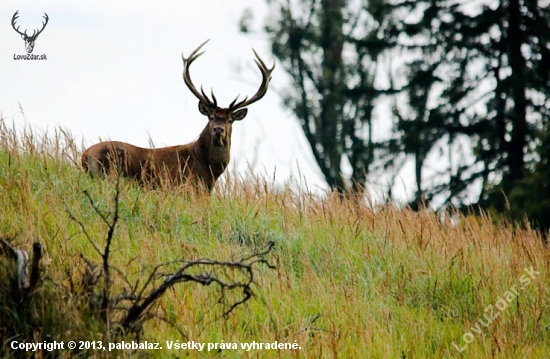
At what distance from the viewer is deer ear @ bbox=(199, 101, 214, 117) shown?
10078 mm

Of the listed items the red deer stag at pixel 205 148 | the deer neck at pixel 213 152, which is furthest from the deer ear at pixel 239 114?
the deer neck at pixel 213 152

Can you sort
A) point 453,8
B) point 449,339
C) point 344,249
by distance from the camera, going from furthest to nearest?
1. point 453,8
2. point 344,249
3. point 449,339

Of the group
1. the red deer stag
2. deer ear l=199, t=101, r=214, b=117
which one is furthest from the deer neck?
deer ear l=199, t=101, r=214, b=117

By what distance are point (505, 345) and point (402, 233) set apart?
2.10 metres

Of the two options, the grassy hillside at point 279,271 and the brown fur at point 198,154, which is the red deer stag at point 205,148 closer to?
the brown fur at point 198,154

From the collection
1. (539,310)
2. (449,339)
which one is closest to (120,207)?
(449,339)

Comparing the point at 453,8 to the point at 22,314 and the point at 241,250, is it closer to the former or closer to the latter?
the point at 241,250

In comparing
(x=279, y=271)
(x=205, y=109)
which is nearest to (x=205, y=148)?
(x=205, y=109)

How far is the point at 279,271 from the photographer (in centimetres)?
625

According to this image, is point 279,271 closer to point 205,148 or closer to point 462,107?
point 205,148

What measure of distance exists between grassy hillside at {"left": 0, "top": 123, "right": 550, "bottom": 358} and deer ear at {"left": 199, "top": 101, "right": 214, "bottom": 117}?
1.66m

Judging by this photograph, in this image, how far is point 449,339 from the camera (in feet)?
20.6

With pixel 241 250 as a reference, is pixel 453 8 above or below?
above

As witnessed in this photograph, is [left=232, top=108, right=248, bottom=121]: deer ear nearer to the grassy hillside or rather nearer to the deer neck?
the deer neck
